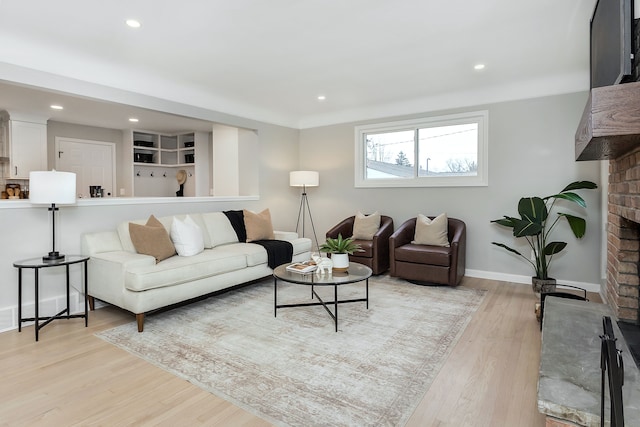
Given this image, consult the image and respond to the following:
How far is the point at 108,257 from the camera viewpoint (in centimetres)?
329

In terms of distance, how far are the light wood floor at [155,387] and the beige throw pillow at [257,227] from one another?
202cm

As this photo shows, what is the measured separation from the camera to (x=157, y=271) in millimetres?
3092

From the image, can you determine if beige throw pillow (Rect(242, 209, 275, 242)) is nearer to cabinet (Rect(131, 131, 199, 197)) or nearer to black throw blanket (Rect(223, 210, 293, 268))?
black throw blanket (Rect(223, 210, 293, 268))

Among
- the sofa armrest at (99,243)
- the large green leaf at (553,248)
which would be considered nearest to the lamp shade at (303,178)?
the sofa armrest at (99,243)

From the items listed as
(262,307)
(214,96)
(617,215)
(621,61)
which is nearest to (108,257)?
(262,307)

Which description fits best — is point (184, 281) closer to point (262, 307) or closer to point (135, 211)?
point (262, 307)

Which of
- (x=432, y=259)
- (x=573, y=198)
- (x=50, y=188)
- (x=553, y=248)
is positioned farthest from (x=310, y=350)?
(x=573, y=198)

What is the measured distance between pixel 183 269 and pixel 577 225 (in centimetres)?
407

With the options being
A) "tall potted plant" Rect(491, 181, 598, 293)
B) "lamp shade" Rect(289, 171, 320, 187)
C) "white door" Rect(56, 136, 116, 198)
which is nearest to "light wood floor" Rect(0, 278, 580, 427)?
"tall potted plant" Rect(491, 181, 598, 293)

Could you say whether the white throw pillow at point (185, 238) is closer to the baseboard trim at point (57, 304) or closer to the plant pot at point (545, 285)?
the baseboard trim at point (57, 304)

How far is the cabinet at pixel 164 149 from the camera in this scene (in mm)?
7320

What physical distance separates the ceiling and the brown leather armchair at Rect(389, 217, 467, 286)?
5.88 feet

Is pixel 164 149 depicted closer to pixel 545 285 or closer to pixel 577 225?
pixel 545 285

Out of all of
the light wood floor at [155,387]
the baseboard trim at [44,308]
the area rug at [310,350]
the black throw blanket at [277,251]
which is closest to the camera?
the light wood floor at [155,387]
